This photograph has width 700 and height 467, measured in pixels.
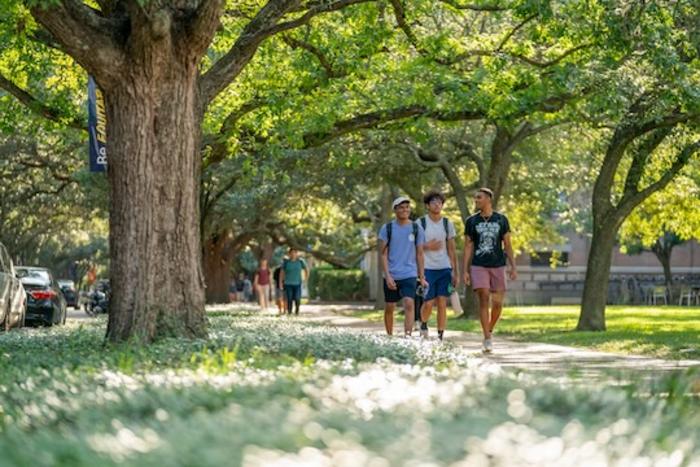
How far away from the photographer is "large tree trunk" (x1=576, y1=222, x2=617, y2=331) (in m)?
25.7

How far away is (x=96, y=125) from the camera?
20250mm

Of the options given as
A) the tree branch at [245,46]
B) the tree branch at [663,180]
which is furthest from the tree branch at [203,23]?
the tree branch at [663,180]

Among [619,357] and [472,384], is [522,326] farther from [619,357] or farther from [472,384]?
[472,384]

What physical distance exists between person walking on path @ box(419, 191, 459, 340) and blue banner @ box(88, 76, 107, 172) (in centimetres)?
517

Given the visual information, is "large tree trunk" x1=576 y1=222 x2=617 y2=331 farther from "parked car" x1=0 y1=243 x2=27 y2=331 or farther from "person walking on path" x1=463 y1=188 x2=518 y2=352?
"parked car" x1=0 y1=243 x2=27 y2=331

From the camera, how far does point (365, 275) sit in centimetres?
6894

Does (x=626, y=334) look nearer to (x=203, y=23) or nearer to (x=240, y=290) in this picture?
(x=203, y=23)

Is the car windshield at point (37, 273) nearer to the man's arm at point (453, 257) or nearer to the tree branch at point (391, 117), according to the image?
the tree branch at point (391, 117)

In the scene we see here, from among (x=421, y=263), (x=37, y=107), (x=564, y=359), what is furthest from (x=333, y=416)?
(x=37, y=107)

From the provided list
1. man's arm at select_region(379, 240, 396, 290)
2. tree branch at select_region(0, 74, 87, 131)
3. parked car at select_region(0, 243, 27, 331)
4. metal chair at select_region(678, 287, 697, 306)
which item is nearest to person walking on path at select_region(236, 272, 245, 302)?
metal chair at select_region(678, 287, 697, 306)

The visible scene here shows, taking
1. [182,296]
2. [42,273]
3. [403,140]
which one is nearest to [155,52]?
[182,296]

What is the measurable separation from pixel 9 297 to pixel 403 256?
→ 30.7 feet

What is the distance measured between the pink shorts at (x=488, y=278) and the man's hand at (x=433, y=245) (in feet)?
1.53

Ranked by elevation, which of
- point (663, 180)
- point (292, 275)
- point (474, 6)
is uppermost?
point (474, 6)
